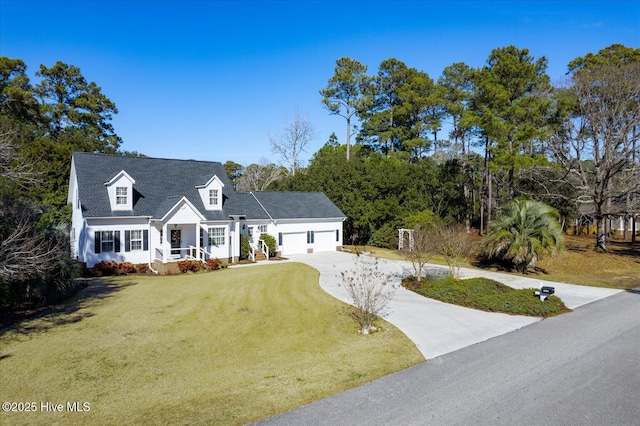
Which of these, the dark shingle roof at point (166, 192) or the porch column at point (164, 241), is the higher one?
the dark shingle roof at point (166, 192)

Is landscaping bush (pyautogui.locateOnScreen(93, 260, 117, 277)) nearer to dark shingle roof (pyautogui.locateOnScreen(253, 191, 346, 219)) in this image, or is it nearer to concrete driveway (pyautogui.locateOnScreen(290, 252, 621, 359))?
dark shingle roof (pyautogui.locateOnScreen(253, 191, 346, 219))

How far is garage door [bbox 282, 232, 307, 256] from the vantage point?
30609 mm

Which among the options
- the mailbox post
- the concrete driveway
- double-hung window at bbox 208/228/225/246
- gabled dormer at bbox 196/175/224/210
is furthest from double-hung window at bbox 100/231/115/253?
the mailbox post

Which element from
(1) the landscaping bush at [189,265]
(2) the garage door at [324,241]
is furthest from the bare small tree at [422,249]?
(2) the garage door at [324,241]

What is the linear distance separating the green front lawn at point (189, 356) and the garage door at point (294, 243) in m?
14.0

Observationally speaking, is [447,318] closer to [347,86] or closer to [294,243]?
[294,243]

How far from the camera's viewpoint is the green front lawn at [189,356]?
23.9ft

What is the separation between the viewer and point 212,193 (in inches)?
1044

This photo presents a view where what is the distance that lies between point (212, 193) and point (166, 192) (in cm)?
299

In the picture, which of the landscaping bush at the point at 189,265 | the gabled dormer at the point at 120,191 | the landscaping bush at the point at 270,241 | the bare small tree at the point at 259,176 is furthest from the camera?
the bare small tree at the point at 259,176

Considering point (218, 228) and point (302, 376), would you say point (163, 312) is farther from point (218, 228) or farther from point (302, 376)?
point (218, 228)

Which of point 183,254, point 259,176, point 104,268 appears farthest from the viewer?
point 259,176

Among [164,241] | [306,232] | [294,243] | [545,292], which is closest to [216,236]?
[164,241]

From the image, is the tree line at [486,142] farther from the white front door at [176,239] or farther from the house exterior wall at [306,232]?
the white front door at [176,239]
